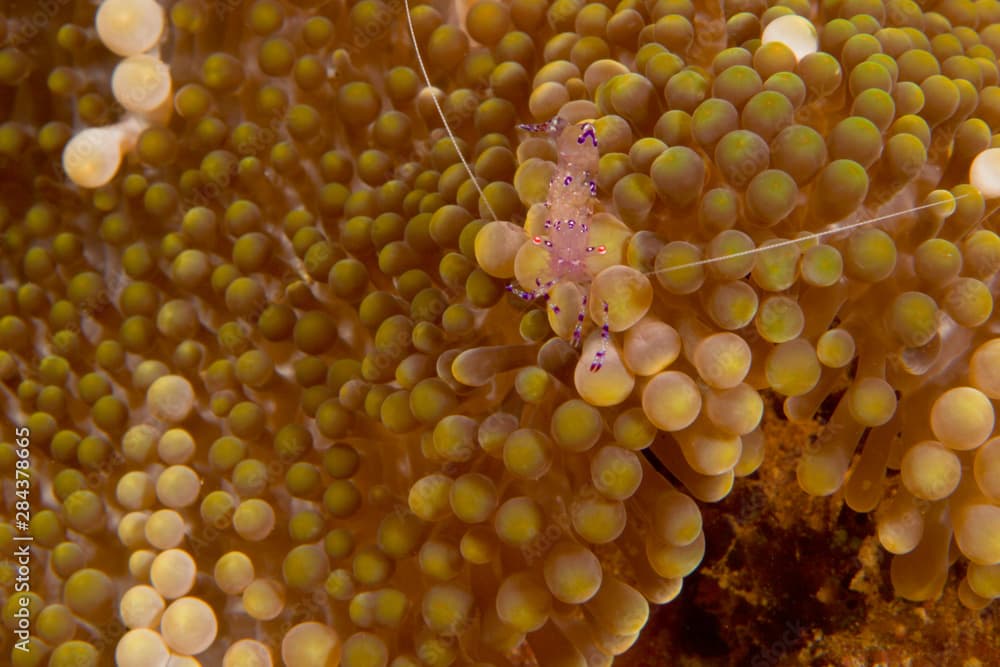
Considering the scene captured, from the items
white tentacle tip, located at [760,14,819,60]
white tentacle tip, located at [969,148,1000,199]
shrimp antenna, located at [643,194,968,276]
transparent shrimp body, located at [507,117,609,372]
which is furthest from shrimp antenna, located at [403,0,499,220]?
white tentacle tip, located at [969,148,1000,199]

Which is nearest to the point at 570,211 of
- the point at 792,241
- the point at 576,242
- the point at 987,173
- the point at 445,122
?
the point at 576,242

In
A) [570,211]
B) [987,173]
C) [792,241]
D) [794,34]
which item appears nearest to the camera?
[792,241]

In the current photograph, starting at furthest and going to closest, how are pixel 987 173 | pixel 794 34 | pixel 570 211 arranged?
pixel 570 211 → pixel 794 34 → pixel 987 173

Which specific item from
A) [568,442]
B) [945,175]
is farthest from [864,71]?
[568,442]

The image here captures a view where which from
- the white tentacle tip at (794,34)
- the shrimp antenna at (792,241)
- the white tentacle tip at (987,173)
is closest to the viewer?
the shrimp antenna at (792,241)

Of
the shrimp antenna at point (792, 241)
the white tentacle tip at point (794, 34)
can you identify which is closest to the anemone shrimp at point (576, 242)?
the shrimp antenna at point (792, 241)

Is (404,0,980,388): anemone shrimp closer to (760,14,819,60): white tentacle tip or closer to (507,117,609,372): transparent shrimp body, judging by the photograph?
(507,117,609,372): transparent shrimp body

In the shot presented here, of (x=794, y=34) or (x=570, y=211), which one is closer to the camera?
(x=794, y=34)

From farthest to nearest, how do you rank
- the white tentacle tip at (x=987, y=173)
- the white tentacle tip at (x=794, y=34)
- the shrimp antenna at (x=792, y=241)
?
the white tentacle tip at (x=794, y=34) < the white tentacle tip at (x=987, y=173) < the shrimp antenna at (x=792, y=241)

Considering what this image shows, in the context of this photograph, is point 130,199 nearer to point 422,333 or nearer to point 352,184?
point 352,184

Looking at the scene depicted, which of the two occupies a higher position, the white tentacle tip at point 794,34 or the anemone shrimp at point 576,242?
the white tentacle tip at point 794,34

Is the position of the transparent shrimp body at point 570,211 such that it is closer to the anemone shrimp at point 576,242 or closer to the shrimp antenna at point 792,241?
the anemone shrimp at point 576,242

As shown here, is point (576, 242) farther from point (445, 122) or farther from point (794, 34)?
point (794, 34)

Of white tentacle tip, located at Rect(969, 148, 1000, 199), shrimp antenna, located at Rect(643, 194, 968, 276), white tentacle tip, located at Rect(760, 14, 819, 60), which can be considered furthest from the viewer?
white tentacle tip, located at Rect(760, 14, 819, 60)
